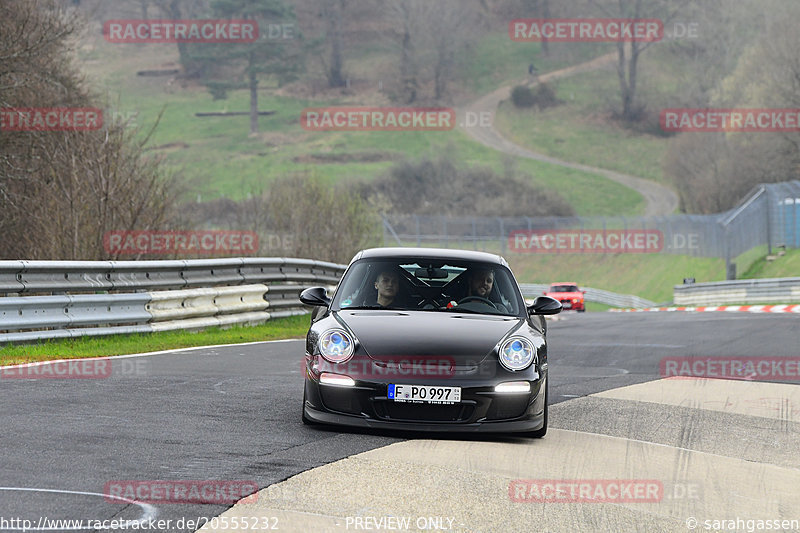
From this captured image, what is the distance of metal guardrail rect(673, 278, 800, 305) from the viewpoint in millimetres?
37625

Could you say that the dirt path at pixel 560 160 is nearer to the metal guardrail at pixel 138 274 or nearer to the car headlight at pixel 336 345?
the metal guardrail at pixel 138 274

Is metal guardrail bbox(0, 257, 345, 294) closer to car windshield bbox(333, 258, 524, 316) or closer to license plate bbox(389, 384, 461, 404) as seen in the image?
car windshield bbox(333, 258, 524, 316)

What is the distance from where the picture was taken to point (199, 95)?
14462 cm

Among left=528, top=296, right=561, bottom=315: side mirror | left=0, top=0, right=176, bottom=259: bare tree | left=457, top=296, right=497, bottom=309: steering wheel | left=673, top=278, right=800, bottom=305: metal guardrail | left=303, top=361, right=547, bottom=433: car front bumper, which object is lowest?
left=673, top=278, right=800, bottom=305: metal guardrail

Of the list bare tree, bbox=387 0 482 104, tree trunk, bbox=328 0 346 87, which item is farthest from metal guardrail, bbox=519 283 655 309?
tree trunk, bbox=328 0 346 87

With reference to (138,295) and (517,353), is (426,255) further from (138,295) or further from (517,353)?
(138,295)

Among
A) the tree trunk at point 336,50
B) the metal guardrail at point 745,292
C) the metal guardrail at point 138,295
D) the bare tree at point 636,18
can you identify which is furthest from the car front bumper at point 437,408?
the tree trunk at point 336,50

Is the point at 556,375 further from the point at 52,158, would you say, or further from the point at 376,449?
the point at 52,158

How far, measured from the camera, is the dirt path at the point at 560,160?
10044 centimetres

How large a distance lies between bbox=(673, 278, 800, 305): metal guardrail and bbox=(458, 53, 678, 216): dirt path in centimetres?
4927

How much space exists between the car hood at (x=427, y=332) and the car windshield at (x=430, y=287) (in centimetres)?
21

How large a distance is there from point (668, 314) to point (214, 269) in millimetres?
15679

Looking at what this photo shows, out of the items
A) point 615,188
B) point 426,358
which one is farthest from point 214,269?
point 615,188

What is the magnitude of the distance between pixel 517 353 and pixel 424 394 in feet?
2.66
